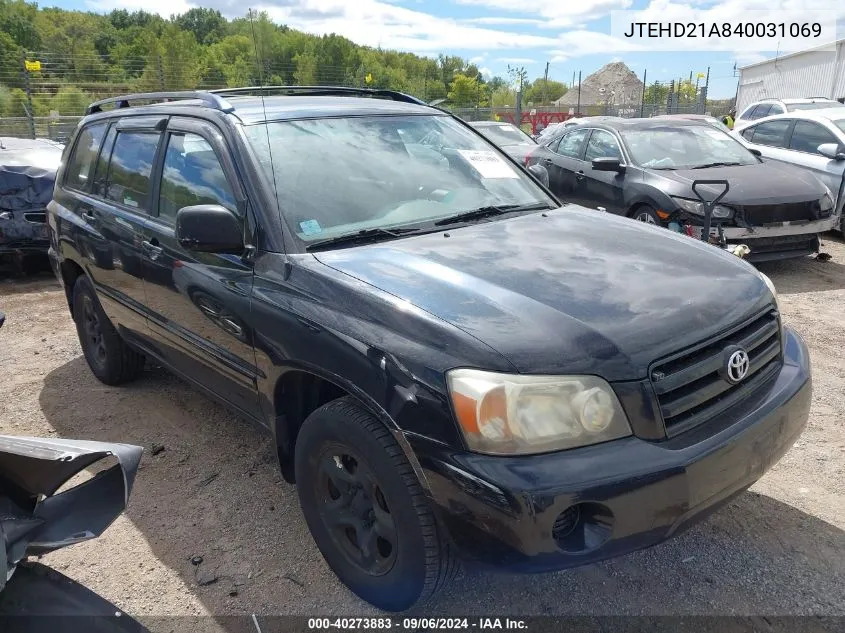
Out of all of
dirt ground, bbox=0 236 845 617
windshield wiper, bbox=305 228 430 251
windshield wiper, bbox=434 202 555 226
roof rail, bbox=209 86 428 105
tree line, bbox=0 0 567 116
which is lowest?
dirt ground, bbox=0 236 845 617

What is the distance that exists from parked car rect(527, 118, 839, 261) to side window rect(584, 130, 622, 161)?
15 mm

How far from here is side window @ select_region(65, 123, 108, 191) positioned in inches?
171

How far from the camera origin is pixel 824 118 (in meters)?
9.05

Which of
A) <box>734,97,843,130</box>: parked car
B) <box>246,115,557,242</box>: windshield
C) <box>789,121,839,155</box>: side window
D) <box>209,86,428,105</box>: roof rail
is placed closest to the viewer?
<box>246,115,557,242</box>: windshield

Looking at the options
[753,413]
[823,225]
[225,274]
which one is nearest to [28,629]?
[225,274]

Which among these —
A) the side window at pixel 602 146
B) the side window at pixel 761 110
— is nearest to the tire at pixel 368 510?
the side window at pixel 602 146

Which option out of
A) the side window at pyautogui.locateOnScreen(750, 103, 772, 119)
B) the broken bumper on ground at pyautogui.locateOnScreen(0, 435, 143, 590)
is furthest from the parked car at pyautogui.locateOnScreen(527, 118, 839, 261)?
the side window at pyautogui.locateOnScreen(750, 103, 772, 119)

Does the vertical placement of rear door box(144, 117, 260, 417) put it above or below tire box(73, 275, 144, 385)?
above

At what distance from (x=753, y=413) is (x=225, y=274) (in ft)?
6.74

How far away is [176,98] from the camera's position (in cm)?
382

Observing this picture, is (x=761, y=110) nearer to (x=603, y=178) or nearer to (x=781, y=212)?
(x=603, y=178)

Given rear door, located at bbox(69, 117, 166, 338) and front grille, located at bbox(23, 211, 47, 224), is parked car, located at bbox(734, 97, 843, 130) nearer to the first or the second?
front grille, located at bbox(23, 211, 47, 224)

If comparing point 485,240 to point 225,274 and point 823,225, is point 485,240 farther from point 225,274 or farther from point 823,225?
point 823,225

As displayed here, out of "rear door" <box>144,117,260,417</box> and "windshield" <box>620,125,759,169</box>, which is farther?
"windshield" <box>620,125,759,169</box>
